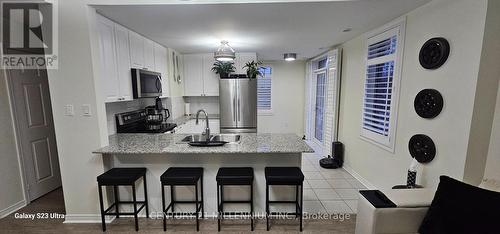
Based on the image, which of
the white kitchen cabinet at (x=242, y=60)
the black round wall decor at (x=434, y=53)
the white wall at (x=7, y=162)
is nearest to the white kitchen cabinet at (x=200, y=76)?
the white kitchen cabinet at (x=242, y=60)

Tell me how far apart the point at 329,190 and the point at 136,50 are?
139 inches

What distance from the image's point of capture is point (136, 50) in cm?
308

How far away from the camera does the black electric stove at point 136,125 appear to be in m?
3.04

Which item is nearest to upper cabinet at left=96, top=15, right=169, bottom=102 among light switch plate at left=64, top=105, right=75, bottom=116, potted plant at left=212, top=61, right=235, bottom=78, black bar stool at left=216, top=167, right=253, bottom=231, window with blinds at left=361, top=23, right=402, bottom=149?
light switch plate at left=64, top=105, right=75, bottom=116

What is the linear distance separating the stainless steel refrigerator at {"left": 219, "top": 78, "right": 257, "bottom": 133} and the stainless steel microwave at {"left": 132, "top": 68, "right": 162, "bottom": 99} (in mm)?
1330

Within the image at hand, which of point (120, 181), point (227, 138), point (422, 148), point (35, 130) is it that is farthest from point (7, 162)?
point (422, 148)

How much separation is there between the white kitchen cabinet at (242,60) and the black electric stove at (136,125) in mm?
1985

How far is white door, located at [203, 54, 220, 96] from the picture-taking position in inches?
190

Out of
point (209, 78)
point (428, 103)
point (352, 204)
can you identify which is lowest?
point (352, 204)

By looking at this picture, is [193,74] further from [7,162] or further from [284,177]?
[284,177]

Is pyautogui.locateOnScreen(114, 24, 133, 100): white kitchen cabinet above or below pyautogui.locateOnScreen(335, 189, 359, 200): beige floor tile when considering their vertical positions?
above

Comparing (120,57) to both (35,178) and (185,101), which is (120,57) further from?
(185,101)

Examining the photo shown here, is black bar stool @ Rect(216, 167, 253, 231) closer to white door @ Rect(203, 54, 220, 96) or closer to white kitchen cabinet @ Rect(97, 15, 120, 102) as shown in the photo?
white kitchen cabinet @ Rect(97, 15, 120, 102)

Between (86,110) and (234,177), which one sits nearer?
(234,177)
